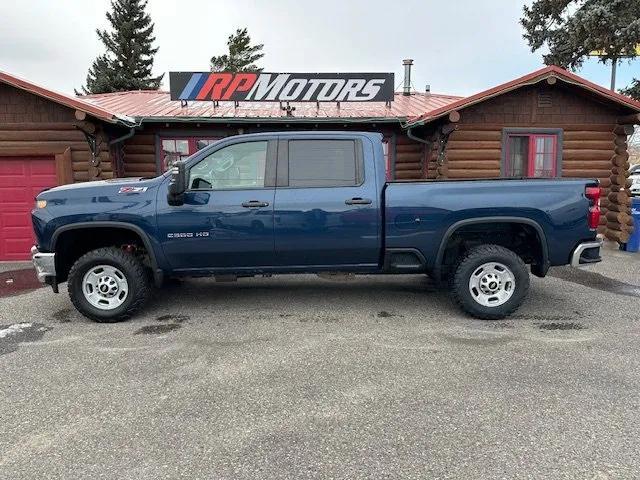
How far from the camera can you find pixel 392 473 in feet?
8.42

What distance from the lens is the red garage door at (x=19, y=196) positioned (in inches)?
369

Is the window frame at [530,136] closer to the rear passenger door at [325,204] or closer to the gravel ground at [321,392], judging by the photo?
the gravel ground at [321,392]

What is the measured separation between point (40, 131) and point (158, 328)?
21.6ft

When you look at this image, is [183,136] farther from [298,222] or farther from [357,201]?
[357,201]

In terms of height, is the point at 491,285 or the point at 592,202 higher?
the point at 592,202

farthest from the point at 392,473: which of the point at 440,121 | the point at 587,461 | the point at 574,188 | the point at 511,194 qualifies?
the point at 440,121

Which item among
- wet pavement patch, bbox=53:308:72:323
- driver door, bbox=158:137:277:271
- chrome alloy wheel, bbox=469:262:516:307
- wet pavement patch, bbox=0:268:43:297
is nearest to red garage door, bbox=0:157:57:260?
wet pavement patch, bbox=0:268:43:297

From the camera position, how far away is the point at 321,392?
3.51 metres

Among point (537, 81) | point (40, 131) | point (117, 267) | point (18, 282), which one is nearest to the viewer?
point (117, 267)

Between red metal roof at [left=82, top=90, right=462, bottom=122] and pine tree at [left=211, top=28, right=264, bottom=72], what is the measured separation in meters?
26.4

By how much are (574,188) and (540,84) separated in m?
6.11

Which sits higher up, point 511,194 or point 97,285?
point 511,194

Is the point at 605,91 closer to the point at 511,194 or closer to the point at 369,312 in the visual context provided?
the point at 511,194

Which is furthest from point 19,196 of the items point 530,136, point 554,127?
point 554,127
